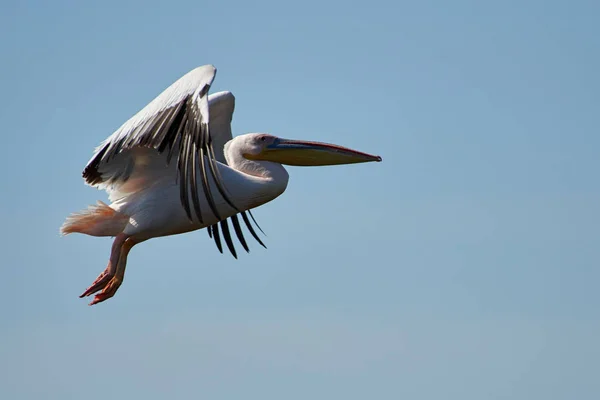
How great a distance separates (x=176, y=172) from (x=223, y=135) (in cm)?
168

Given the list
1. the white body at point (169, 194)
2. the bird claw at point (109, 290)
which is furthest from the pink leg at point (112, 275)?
the white body at point (169, 194)

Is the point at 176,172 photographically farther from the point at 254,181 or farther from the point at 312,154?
the point at 312,154

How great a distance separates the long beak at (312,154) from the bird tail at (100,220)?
1.97m

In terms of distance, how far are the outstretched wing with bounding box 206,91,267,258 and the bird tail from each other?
185 centimetres

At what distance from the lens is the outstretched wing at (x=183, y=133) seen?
66.3 ft

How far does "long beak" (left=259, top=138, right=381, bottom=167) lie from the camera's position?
72.0 feet

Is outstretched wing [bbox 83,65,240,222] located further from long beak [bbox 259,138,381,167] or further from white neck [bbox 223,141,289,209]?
long beak [bbox 259,138,381,167]

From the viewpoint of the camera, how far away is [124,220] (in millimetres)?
21219

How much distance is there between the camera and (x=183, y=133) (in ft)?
66.8

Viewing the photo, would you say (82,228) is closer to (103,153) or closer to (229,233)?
(103,153)

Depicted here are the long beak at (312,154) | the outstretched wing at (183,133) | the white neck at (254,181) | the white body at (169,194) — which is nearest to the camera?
the outstretched wing at (183,133)

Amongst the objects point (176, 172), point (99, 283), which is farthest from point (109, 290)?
point (176, 172)

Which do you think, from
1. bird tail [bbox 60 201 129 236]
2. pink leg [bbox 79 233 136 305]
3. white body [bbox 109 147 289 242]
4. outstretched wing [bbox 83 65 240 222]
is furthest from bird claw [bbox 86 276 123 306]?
outstretched wing [bbox 83 65 240 222]

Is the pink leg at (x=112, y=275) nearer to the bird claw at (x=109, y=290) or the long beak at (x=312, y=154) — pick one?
the bird claw at (x=109, y=290)
